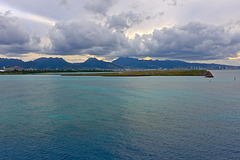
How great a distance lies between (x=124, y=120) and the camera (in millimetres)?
36656

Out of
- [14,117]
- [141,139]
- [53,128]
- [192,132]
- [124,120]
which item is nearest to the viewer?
[141,139]

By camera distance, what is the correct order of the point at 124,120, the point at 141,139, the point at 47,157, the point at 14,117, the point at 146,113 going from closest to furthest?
the point at 47,157 → the point at 141,139 → the point at 124,120 → the point at 14,117 → the point at 146,113

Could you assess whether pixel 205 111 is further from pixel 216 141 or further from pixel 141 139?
pixel 141 139

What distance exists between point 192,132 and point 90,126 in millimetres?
18190

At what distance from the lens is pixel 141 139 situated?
26.8 m

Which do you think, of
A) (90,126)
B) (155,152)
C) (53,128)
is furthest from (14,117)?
(155,152)

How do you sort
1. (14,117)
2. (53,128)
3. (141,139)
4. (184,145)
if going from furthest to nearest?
(14,117) → (53,128) → (141,139) → (184,145)

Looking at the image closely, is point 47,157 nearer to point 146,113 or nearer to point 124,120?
point 124,120

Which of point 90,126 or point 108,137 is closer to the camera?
point 108,137

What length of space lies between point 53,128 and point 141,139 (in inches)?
644

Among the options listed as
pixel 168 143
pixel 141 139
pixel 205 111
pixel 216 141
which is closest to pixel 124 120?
pixel 141 139

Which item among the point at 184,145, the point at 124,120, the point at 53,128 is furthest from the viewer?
the point at 124,120

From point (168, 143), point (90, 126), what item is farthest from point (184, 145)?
point (90, 126)

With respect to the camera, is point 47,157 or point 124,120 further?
point 124,120
